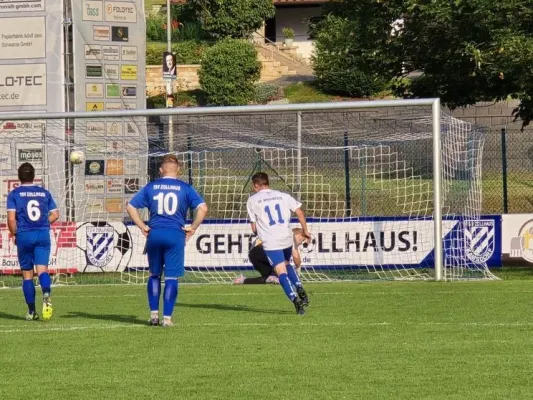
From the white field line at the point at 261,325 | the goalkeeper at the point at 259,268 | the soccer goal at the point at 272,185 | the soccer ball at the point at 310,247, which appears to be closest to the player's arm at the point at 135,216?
the white field line at the point at 261,325

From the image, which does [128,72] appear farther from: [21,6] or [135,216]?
[135,216]

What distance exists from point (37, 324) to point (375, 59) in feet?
38.1

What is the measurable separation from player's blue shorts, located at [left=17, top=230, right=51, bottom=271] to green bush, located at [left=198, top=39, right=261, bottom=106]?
34.0 meters

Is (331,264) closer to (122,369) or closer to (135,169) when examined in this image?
(135,169)

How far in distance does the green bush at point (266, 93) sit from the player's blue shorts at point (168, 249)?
35081mm

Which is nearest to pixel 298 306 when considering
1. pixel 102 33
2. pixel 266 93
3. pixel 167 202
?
pixel 167 202

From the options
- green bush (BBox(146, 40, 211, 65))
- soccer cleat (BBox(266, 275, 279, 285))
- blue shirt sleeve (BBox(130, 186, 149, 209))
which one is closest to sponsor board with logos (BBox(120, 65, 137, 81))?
soccer cleat (BBox(266, 275, 279, 285))

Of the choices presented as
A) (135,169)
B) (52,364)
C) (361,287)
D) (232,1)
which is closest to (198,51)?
(232,1)

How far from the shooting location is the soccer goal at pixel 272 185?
68.2 ft

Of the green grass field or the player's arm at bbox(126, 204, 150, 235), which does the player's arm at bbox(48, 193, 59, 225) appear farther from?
the player's arm at bbox(126, 204, 150, 235)

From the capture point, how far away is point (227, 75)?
158 ft

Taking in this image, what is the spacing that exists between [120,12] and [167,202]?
10806mm

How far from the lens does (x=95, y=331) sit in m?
12.7

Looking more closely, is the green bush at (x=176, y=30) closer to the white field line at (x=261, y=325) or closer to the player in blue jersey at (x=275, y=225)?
the player in blue jersey at (x=275, y=225)
